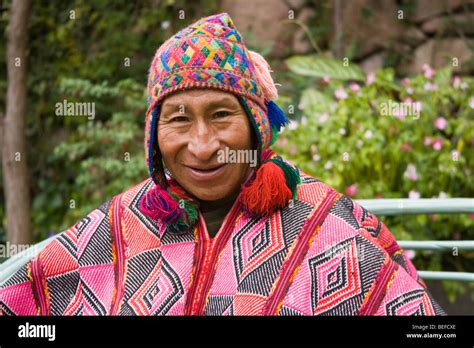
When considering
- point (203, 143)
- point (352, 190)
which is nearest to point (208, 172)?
point (203, 143)

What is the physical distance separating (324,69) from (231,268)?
376 centimetres

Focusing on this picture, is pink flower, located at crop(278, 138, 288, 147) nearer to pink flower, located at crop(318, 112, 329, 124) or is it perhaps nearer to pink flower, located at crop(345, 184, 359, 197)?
pink flower, located at crop(318, 112, 329, 124)

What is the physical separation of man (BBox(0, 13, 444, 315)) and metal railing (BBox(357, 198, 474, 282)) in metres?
0.24

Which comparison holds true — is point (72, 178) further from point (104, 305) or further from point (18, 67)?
point (104, 305)

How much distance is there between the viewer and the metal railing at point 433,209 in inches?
110

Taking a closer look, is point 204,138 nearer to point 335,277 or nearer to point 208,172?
point 208,172

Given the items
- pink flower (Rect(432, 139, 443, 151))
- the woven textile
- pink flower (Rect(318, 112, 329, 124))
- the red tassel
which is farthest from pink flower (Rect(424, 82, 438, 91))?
the red tassel

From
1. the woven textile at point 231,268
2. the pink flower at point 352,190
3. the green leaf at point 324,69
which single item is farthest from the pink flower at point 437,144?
the woven textile at point 231,268

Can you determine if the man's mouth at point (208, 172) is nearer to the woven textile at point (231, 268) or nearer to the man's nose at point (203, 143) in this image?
the man's nose at point (203, 143)

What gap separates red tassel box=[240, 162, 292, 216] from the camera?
247 centimetres

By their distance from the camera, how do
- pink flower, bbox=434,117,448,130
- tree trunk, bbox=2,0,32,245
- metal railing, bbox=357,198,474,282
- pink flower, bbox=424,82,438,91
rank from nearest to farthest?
metal railing, bbox=357,198,474,282 → pink flower, bbox=434,117,448,130 → pink flower, bbox=424,82,438,91 → tree trunk, bbox=2,0,32,245

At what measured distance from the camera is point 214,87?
2.43 metres
